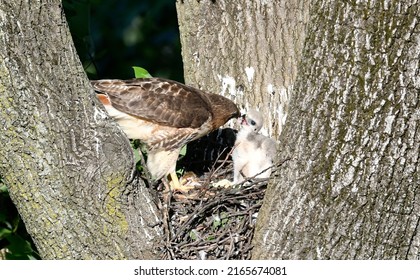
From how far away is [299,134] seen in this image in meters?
4.33

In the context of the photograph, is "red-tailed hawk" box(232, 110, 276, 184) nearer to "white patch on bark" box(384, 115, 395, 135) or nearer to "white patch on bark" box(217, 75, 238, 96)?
"white patch on bark" box(217, 75, 238, 96)

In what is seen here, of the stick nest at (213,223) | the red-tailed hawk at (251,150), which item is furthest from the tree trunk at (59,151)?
the red-tailed hawk at (251,150)

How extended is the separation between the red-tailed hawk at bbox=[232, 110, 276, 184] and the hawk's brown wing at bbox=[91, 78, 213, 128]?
28cm

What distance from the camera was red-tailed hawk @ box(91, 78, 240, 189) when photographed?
5.88 metres

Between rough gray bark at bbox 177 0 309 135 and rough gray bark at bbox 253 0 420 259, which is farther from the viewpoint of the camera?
rough gray bark at bbox 177 0 309 135

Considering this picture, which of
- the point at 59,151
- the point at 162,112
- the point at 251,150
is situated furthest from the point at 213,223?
the point at 59,151

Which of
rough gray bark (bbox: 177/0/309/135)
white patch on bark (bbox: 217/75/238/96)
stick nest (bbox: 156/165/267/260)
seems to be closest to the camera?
stick nest (bbox: 156/165/267/260)

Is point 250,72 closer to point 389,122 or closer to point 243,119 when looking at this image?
point 243,119

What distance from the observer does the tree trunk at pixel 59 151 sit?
412 centimetres

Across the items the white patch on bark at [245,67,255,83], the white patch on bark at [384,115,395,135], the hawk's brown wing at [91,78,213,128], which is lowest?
the hawk's brown wing at [91,78,213,128]

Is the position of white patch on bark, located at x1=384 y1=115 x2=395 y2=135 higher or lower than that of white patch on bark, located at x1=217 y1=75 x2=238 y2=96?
higher

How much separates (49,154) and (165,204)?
2.95 ft

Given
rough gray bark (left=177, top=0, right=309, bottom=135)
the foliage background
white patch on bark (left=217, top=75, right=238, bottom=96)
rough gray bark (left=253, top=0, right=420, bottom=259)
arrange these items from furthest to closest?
the foliage background < white patch on bark (left=217, top=75, right=238, bottom=96) < rough gray bark (left=177, top=0, right=309, bottom=135) < rough gray bark (left=253, top=0, right=420, bottom=259)

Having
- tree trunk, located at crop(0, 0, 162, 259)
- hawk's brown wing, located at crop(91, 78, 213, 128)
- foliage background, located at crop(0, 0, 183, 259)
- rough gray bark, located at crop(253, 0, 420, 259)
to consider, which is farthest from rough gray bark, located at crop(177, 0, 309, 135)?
foliage background, located at crop(0, 0, 183, 259)
